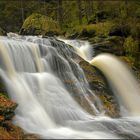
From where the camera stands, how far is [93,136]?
39.2 ft

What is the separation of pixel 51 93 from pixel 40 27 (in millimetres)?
17306

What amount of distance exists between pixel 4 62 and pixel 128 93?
23.3 ft

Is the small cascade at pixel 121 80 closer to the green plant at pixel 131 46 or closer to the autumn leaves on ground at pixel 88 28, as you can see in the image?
the autumn leaves on ground at pixel 88 28

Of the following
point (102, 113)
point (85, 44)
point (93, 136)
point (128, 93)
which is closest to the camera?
point (93, 136)

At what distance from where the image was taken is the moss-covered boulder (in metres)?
31.6

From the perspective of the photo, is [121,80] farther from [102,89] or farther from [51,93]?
[51,93]

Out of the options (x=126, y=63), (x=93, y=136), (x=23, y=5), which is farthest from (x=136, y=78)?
(x=23, y=5)

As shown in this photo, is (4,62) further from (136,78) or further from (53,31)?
(53,31)

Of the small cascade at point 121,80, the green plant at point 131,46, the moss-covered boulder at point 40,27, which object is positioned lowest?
the small cascade at point 121,80

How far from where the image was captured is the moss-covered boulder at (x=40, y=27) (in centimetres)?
3162

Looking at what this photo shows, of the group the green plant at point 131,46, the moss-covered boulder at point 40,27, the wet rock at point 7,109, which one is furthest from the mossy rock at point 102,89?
the moss-covered boulder at point 40,27

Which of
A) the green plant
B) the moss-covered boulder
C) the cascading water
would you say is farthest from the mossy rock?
the moss-covered boulder

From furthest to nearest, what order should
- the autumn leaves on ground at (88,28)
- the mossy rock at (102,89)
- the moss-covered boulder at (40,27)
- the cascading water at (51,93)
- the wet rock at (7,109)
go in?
the moss-covered boulder at (40,27)
the mossy rock at (102,89)
the autumn leaves on ground at (88,28)
the cascading water at (51,93)
the wet rock at (7,109)

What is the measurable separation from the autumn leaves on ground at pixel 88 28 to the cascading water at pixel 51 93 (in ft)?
Answer: 2.37
